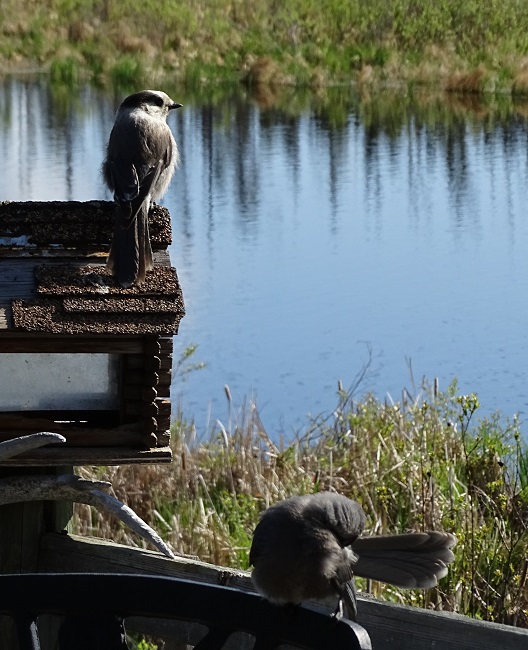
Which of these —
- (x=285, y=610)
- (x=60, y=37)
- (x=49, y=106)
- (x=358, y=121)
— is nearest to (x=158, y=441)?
(x=285, y=610)

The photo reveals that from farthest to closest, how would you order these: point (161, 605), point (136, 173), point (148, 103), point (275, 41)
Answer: point (275, 41) → point (148, 103) → point (136, 173) → point (161, 605)

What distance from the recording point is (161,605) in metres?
2.33

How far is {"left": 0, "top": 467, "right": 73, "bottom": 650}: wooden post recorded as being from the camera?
3441 mm

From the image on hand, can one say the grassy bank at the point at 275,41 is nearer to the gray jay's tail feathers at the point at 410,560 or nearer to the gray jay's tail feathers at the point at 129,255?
the gray jay's tail feathers at the point at 129,255

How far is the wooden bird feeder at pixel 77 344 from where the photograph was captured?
3.05m

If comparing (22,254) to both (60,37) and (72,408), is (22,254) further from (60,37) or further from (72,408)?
(60,37)

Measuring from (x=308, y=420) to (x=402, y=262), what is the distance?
Result: 16.1ft

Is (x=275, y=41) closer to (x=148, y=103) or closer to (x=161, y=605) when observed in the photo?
(x=148, y=103)

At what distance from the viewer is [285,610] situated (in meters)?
2.34

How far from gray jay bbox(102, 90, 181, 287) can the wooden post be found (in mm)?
650

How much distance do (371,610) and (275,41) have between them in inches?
857

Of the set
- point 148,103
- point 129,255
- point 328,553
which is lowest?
point 328,553

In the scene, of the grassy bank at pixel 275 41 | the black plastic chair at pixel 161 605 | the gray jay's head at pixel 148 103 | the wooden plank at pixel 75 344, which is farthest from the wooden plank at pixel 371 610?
the grassy bank at pixel 275 41

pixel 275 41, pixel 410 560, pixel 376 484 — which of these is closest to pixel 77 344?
pixel 410 560
